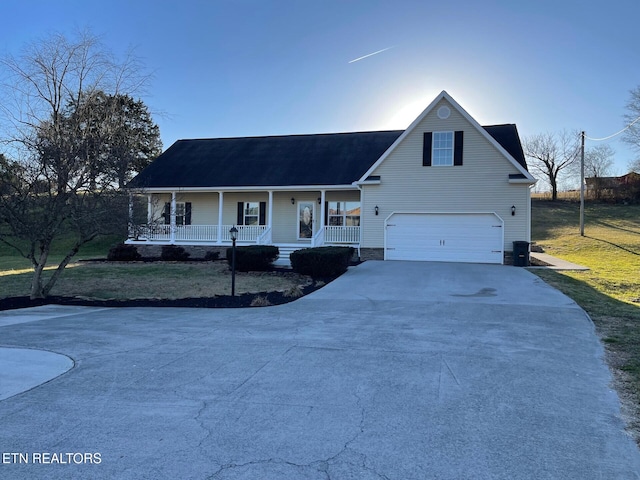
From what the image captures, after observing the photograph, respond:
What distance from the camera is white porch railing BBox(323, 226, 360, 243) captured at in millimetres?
20094

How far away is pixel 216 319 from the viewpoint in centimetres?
848

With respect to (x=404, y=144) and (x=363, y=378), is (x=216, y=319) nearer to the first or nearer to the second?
(x=363, y=378)

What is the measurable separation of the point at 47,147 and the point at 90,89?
367 inches

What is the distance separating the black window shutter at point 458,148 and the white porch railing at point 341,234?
521 cm

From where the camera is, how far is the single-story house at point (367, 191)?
18094mm

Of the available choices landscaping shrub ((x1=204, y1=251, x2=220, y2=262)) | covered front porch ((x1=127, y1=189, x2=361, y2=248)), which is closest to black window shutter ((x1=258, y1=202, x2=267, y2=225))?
covered front porch ((x1=127, y1=189, x2=361, y2=248))

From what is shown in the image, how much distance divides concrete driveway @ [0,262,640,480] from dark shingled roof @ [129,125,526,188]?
1395cm

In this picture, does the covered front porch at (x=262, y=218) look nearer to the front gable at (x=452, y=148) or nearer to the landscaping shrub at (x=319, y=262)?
the front gable at (x=452, y=148)

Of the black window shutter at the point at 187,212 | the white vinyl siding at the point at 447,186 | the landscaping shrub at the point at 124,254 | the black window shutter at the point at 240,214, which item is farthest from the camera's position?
the black window shutter at the point at 187,212

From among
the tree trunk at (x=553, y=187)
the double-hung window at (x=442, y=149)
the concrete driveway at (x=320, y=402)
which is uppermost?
the tree trunk at (x=553, y=187)

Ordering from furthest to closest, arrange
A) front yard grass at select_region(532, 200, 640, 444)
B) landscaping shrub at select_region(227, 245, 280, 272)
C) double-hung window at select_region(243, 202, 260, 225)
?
double-hung window at select_region(243, 202, 260, 225) → landscaping shrub at select_region(227, 245, 280, 272) → front yard grass at select_region(532, 200, 640, 444)

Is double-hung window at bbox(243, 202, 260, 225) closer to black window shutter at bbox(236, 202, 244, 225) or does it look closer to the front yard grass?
black window shutter at bbox(236, 202, 244, 225)

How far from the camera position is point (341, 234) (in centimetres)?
2023

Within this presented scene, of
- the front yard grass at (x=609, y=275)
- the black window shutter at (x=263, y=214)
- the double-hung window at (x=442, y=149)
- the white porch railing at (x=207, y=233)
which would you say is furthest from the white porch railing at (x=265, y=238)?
the front yard grass at (x=609, y=275)
